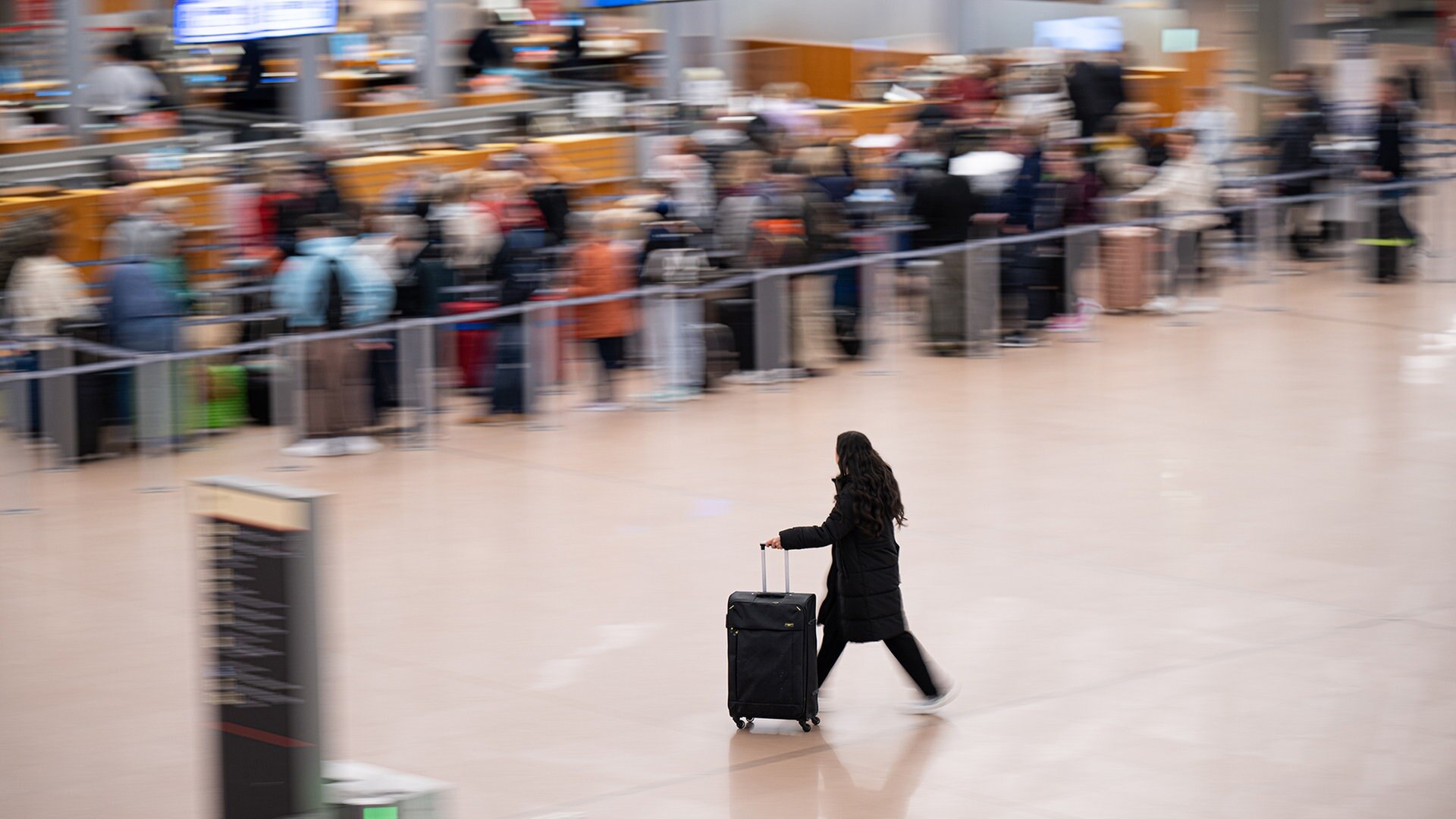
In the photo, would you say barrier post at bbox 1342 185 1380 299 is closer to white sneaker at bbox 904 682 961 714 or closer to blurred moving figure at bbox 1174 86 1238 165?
blurred moving figure at bbox 1174 86 1238 165

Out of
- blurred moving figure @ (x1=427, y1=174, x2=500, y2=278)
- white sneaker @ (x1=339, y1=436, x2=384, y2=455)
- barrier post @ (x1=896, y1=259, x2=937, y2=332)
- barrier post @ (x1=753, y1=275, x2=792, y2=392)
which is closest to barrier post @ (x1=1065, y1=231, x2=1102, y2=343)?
barrier post @ (x1=896, y1=259, x2=937, y2=332)

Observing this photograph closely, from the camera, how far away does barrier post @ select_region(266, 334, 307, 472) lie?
13.9 meters

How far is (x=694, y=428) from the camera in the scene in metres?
14.6

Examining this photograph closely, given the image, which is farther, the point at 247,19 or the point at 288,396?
the point at 247,19

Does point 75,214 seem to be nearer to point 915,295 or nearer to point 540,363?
point 540,363

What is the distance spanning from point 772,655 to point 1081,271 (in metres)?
10.9

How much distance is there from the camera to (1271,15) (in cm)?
2791

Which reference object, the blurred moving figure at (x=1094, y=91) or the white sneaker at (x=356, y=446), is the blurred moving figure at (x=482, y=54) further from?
the white sneaker at (x=356, y=446)

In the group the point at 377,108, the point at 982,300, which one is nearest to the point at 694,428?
the point at 982,300

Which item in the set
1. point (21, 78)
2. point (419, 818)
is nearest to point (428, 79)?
point (21, 78)

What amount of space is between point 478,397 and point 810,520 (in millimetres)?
4013

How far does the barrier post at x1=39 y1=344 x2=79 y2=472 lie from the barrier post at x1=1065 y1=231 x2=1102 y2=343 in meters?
8.71

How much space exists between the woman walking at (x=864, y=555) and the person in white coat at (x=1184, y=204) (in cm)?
1067

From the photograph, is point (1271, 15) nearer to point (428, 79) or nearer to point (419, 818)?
point (428, 79)
